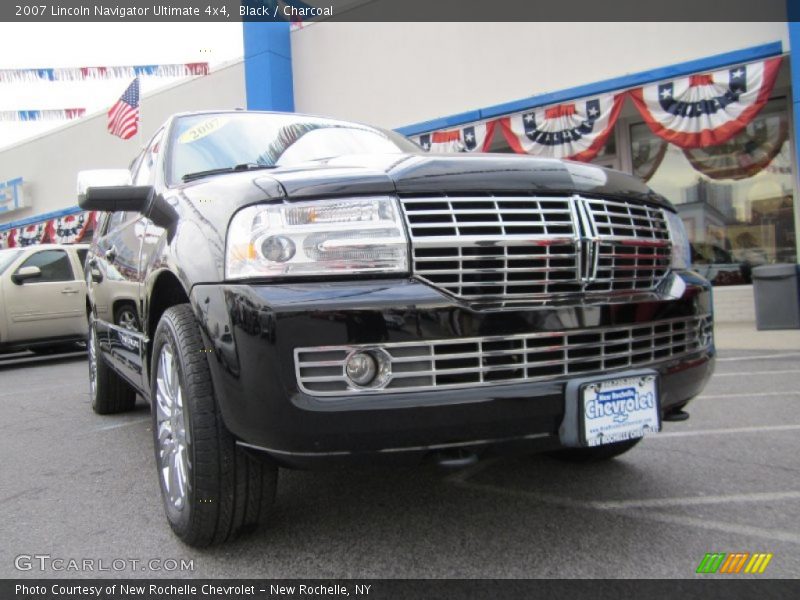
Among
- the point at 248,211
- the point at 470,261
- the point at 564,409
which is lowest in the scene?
the point at 564,409

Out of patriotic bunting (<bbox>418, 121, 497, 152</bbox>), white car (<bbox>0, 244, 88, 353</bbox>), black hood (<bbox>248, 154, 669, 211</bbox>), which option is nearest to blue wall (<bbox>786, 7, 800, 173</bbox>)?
patriotic bunting (<bbox>418, 121, 497, 152</bbox>)

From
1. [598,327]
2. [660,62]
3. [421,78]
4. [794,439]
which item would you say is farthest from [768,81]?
[598,327]

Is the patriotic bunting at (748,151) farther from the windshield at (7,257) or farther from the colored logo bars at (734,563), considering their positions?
the windshield at (7,257)

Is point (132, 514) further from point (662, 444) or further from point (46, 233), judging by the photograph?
point (46, 233)

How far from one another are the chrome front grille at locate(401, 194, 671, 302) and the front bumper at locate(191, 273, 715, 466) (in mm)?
103

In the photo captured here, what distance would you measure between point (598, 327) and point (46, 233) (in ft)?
70.8

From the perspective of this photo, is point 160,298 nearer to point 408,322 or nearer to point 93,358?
point 408,322

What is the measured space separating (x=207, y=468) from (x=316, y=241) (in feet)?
2.65

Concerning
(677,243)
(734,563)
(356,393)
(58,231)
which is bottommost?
(734,563)

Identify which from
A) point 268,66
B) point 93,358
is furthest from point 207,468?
point 268,66

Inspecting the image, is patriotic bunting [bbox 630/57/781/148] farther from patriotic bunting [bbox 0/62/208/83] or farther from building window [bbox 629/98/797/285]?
patriotic bunting [bbox 0/62/208/83]

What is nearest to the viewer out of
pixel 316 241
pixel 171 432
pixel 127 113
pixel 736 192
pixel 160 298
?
pixel 316 241

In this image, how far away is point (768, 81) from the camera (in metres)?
8.56

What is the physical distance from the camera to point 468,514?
8.54 feet
